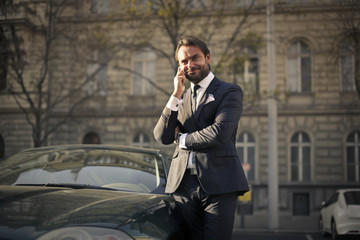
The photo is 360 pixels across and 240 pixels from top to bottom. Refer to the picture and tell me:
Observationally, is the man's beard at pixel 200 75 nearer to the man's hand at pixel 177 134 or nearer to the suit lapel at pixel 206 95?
the suit lapel at pixel 206 95

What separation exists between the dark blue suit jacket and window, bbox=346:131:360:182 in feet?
57.1

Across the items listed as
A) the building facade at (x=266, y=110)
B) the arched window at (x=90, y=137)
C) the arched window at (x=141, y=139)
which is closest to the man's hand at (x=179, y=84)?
the building facade at (x=266, y=110)

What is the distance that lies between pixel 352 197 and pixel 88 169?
8678 millimetres

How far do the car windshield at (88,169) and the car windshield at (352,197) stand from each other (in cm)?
794

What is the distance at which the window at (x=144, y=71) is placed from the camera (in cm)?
2002

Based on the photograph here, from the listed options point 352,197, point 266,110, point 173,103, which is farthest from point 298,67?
point 173,103

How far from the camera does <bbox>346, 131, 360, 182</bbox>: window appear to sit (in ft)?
58.7

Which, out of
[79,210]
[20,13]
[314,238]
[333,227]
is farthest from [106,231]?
[314,238]

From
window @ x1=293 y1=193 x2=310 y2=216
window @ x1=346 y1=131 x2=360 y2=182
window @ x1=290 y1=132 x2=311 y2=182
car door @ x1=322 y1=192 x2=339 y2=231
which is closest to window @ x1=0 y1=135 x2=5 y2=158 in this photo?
car door @ x1=322 y1=192 x2=339 y2=231

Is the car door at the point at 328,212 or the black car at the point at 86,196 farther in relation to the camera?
the car door at the point at 328,212

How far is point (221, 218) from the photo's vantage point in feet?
7.43

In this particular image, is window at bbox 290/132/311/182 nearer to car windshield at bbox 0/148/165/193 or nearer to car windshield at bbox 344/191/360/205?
car windshield at bbox 344/191/360/205

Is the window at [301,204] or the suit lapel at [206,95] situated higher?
the suit lapel at [206,95]

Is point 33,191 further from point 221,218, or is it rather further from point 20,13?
point 20,13
